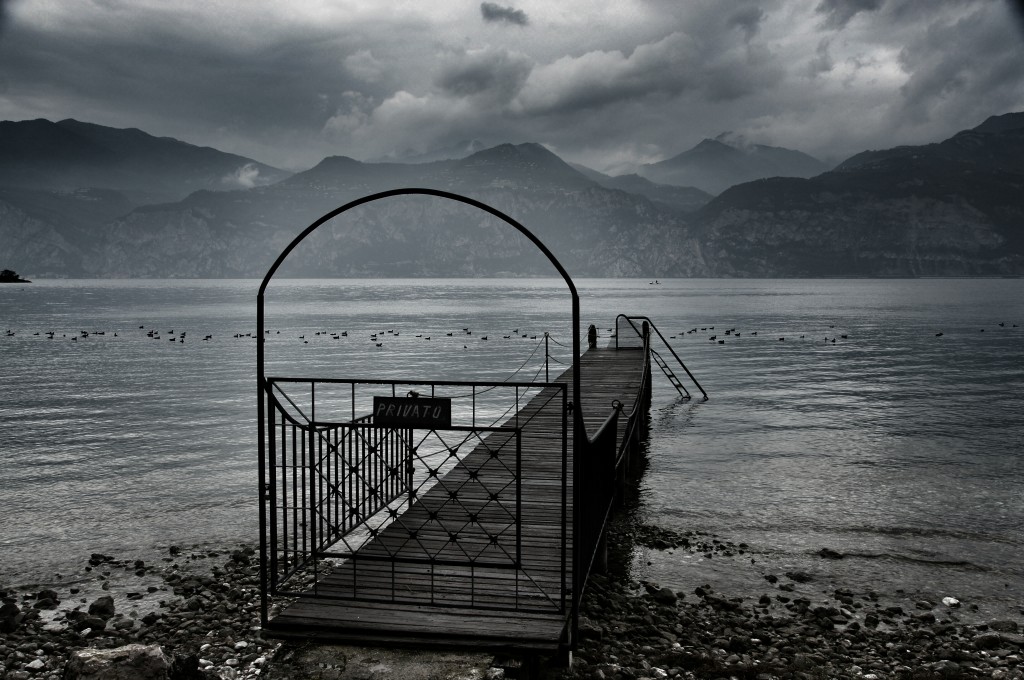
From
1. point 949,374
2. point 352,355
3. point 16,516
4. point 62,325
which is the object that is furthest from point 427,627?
point 62,325

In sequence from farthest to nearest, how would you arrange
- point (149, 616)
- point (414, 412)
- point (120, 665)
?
point (149, 616) → point (414, 412) → point (120, 665)

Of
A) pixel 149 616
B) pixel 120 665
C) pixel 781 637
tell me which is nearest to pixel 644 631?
pixel 781 637

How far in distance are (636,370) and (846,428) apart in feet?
23.4

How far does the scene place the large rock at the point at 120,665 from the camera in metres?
6.49

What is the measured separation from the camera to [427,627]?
280 inches

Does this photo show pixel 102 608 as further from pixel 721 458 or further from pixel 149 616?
pixel 721 458

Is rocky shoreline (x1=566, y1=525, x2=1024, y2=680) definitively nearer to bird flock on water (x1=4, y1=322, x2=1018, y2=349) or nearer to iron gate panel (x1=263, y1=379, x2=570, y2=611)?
iron gate panel (x1=263, y1=379, x2=570, y2=611)

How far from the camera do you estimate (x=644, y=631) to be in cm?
921

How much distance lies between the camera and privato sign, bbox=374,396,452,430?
7430 mm

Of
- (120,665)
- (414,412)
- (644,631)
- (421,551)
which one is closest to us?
(120,665)

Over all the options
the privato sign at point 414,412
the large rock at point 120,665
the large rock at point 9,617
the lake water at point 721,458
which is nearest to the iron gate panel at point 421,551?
the privato sign at point 414,412

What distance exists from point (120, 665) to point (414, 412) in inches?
127

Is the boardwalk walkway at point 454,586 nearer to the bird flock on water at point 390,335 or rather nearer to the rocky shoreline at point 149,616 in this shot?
the rocky shoreline at point 149,616

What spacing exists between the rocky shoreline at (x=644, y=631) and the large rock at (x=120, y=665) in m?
0.23
